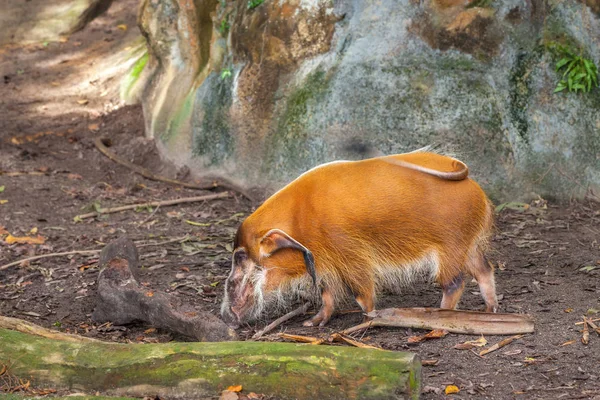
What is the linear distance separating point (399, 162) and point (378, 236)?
15.7 inches

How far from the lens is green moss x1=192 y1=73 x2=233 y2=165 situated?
725 centimetres

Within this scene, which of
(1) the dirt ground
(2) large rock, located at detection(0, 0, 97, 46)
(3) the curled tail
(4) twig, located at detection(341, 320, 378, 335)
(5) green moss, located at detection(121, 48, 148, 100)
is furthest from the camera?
(2) large rock, located at detection(0, 0, 97, 46)

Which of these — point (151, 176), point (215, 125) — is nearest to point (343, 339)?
point (215, 125)

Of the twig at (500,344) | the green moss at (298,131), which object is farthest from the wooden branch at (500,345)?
the green moss at (298,131)

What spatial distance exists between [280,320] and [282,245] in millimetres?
508

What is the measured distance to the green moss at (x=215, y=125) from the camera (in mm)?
7254

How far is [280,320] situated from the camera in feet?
14.8

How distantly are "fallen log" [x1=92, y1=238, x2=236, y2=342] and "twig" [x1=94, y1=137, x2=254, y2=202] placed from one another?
2.20 metres

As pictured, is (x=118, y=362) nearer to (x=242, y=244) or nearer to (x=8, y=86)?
(x=242, y=244)

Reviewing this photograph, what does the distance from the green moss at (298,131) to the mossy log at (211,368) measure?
3.45m

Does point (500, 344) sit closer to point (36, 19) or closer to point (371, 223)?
point (371, 223)

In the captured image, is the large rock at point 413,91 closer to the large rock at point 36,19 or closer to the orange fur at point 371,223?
the orange fur at point 371,223

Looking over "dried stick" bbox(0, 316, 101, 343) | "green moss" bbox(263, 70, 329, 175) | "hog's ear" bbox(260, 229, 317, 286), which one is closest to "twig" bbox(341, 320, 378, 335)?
"hog's ear" bbox(260, 229, 317, 286)

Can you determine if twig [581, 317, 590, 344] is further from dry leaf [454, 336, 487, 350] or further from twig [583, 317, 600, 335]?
dry leaf [454, 336, 487, 350]
